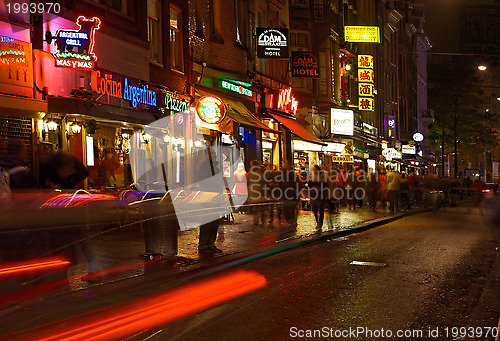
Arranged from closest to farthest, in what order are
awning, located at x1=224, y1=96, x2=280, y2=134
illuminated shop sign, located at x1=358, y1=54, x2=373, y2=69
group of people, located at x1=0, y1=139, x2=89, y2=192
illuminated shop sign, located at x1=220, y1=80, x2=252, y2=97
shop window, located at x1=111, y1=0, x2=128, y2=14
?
group of people, located at x1=0, y1=139, x2=89, y2=192
shop window, located at x1=111, y1=0, x2=128, y2=14
awning, located at x1=224, y1=96, x2=280, y2=134
illuminated shop sign, located at x1=220, y1=80, x2=252, y2=97
illuminated shop sign, located at x1=358, y1=54, x2=373, y2=69

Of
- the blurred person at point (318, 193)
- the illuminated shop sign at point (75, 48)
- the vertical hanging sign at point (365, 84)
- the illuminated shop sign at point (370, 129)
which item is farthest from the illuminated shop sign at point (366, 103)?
the illuminated shop sign at point (75, 48)

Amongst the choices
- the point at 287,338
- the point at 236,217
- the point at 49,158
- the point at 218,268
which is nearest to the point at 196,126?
the point at 236,217

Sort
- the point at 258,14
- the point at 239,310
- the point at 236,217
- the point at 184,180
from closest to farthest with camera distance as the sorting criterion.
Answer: the point at 239,310
the point at 236,217
the point at 184,180
the point at 258,14

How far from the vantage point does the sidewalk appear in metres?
9.52

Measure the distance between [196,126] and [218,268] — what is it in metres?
13.3

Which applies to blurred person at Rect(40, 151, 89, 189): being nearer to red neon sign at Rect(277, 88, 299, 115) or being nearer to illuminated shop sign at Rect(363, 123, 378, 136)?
red neon sign at Rect(277, 88, 299, 115)

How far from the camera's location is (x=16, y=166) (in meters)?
7.26

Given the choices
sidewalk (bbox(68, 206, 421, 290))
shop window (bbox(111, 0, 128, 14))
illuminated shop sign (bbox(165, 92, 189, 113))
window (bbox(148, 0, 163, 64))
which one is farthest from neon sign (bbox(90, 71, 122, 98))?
sidewalk (bbox(68, 206, 421, 290))

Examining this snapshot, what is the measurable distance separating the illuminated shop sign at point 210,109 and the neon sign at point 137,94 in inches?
88.6

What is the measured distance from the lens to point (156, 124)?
20422 millimetres

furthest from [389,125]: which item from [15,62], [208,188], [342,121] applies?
[208,188]

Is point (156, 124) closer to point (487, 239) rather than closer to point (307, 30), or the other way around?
point (487, 239)

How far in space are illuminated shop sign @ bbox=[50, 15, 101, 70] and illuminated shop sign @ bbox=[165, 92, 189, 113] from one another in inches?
197

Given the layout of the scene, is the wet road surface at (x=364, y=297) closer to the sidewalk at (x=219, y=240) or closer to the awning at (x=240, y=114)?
the sidewalk at (x=219, y=240)
